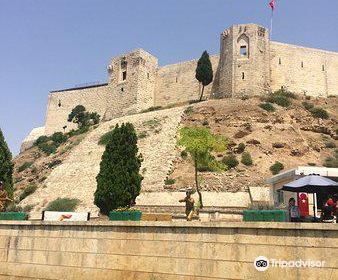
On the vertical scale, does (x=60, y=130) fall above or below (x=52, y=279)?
above

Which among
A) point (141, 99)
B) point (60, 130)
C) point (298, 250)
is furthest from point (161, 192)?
point (60, 130)

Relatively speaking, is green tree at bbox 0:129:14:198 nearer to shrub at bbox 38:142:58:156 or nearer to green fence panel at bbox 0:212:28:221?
green fence panel at bbox 0:212:28:221

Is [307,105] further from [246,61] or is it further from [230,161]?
[230,161]

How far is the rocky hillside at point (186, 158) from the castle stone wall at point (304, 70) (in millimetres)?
2961

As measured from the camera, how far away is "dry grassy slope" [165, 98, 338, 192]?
102ft

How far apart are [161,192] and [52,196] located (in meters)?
8.89

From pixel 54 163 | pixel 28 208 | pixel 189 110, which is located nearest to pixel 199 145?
pixel 28 208

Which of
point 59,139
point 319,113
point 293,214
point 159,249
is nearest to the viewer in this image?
point 293,214

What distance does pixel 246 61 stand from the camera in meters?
45.3

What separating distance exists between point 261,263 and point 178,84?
45180 mm

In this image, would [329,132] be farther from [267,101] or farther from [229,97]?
[229,97]

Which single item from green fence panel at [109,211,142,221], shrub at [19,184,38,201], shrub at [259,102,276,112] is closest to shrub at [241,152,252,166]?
shrub at [259,102,276,112]

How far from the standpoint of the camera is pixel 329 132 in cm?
4034

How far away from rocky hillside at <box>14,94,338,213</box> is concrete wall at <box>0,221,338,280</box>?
12969 mm
